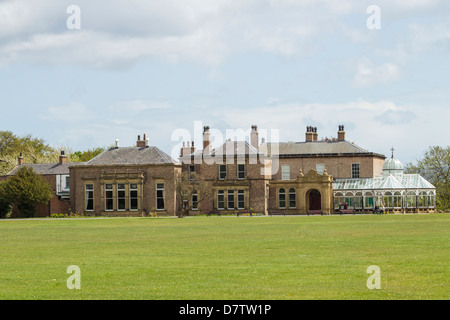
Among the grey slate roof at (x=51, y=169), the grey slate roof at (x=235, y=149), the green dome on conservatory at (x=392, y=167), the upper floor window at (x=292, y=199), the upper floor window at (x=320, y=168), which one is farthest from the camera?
the green dome on conservatory at (x=392, y=167)

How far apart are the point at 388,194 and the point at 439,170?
17.9 metres

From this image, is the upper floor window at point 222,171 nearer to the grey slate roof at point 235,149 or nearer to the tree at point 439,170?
the grey slate roof at point 235,149

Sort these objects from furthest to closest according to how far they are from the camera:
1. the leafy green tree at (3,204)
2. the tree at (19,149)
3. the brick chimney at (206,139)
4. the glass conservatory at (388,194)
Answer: the tree at (19,149)
the brick chimney at (206,139)
the glass conservatory at (388,194)
the leafy green tree at (3,204)

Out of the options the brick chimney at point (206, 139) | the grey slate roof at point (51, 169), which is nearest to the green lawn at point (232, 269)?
the brick chimney at point (206, 139)

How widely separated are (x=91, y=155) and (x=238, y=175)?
3346 cm

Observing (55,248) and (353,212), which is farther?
(353,212)

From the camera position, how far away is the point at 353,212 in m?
72.4

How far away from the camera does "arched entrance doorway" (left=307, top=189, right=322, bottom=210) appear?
3029 inches

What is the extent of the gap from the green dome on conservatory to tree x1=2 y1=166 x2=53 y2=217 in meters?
34.0

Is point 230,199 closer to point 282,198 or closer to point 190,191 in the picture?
point 190,191

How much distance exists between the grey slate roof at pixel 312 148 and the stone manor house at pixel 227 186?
1183 millimetres

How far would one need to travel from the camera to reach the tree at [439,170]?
8756 cm
